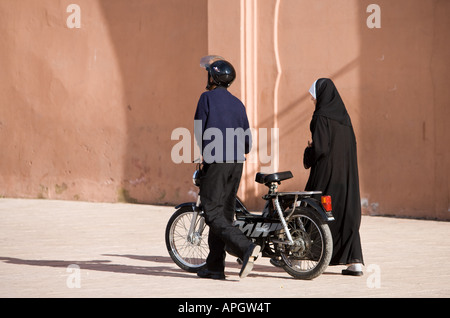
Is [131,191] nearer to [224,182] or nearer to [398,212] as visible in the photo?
[398,212]

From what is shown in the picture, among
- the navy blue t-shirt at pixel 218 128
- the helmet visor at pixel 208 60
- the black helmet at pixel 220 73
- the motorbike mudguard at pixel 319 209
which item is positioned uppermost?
the helmet visor at pixel 208 60

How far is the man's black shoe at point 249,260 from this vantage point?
6953mm

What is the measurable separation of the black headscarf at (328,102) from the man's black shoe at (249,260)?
145 centimetres

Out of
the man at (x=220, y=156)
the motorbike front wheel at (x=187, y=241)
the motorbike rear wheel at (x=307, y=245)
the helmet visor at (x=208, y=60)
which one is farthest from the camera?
the motorbike front wheel at (x=187, y=241)

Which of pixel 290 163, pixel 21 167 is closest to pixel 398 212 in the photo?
pixel 290 163

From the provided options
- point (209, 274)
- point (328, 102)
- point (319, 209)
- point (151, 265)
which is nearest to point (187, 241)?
point (209, 274)

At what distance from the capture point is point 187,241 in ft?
25.8

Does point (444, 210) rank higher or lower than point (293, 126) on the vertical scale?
lower

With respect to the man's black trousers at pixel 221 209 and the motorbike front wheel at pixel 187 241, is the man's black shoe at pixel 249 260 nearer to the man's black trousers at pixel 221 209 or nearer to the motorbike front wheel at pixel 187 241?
the man's black trousers at pixel 221 209

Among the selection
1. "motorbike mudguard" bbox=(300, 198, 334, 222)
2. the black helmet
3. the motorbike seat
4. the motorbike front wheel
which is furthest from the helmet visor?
"motorbike mudguard" bbox=(300, 198, 334, 222)

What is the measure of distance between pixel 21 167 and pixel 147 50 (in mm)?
3277

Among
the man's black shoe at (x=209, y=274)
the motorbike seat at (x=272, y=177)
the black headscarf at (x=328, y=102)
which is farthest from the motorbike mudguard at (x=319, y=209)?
the man's black shoe at (x=209, y=274)

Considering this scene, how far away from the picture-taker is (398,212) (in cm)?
1272

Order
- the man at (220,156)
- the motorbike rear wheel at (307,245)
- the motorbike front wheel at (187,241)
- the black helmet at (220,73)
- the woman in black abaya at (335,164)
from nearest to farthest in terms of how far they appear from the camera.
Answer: the motorbike rear wheel at (307,245)
the man at (220,156)
the black helmet at (220,73)
the woman in black abaya at (335,164)
the motorbike front wheel at (187,241)
